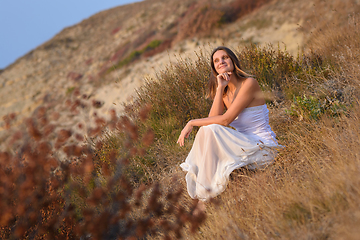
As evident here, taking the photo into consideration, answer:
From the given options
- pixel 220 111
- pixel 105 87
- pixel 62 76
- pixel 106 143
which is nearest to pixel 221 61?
pixel 220 111

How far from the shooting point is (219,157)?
2.54 meters

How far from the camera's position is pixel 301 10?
1259 cm

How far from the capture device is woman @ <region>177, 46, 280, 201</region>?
2.47 metres

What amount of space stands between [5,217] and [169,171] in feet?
7.85


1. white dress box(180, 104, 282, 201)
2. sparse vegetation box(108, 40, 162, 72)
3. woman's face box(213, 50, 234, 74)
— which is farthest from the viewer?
sparse vegetation box(108, 40, 162, 72)

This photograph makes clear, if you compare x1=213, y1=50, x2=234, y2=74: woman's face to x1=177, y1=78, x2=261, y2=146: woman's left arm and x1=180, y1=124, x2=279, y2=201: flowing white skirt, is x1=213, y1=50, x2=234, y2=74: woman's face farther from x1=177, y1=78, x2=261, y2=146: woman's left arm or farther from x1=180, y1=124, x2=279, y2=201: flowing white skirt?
x1=180, y1=124, x2=279, y2=201: flowing white skirt

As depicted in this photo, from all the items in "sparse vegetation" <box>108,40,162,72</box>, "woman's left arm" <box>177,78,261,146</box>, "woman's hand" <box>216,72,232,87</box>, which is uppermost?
"sparse vegetation" <box>108,40,162,72</box>

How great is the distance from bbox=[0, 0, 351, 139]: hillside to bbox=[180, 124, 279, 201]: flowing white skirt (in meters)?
4.17

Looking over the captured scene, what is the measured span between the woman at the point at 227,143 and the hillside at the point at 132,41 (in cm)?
384

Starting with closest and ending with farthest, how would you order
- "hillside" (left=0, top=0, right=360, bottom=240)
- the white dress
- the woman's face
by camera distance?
"hillside" (left=0, top=0, right=360, bottom=240) < the white dress < the woman's face

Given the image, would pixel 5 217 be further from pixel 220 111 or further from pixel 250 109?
pixel 250 109

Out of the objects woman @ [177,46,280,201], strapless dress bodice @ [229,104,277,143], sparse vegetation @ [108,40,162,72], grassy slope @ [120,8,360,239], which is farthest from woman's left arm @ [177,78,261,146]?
sparse vegetation @ [108,40,162,72]

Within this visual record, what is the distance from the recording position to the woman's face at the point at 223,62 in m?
3.01

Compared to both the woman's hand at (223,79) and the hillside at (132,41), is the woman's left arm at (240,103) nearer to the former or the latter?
the woman's hand at (223,79)
